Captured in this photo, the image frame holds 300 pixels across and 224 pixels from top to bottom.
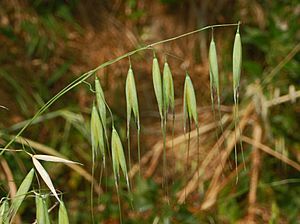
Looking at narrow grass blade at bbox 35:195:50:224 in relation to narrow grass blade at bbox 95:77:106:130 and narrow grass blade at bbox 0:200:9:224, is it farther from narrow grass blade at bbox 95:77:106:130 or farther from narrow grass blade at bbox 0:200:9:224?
narrow grass blade at bbox 95:77:106:130

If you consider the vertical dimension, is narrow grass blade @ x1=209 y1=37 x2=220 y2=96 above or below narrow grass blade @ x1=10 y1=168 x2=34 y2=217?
above

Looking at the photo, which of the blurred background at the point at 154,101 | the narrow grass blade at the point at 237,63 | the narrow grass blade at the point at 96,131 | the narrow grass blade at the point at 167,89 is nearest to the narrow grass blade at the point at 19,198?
the narrow grass blade at the point at 96,131

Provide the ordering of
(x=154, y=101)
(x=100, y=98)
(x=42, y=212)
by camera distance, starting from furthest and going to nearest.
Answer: (x=154, y=101), (x=100, y=98), (x=42, y=212)

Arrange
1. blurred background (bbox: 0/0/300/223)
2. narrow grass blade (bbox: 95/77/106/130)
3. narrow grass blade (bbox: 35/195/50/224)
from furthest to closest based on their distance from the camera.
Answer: blurred background (bbox: 0/0/300/223) < narrow grass blade (bbox: 95/77/106/130) < narrow grass blade (bbox: 35/195/50/224)

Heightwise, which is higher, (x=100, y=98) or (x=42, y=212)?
(x=100, y=98)

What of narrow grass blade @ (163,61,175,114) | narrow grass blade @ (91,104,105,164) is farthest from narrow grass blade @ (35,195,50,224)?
narrow grass blade @ (163,61,175,114)

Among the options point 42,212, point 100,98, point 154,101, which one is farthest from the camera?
point 154,101

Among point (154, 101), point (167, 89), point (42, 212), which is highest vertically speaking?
point (167, 89)

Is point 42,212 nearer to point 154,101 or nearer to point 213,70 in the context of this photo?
point 213,70

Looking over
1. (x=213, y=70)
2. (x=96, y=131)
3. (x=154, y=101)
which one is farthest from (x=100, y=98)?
(x=154, y=101)
